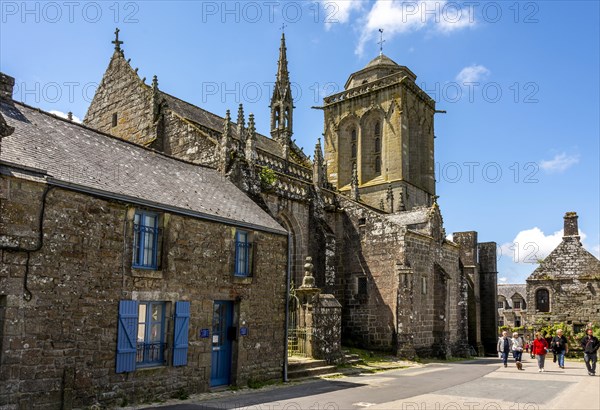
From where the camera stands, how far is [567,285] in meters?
30.2

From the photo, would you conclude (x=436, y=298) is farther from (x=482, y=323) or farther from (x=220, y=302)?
(x=220, y=302)

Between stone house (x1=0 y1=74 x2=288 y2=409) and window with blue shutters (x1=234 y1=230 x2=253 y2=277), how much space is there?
0.03 meters

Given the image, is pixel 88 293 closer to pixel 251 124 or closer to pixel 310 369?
pixel 310 369

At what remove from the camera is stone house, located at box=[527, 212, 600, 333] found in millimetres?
29484

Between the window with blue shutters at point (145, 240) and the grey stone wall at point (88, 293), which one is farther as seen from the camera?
the window with blue shutters at point (145, 240)

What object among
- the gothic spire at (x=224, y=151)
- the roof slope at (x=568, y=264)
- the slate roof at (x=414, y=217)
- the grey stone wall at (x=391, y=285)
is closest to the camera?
the gothic spire at (x=224, y=151)

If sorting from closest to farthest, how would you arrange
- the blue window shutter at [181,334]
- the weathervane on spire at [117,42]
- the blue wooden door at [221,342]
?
the blue window shutter at [181,334]
the blue wooden door at [221,342]
the weathervane on spire at [117,42]

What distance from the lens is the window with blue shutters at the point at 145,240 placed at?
1173 cm

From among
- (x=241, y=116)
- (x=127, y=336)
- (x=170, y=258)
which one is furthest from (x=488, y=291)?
(x=127, y=336)

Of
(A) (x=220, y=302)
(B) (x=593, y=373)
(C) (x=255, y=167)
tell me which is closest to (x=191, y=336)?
(A) (x=220, y=302)

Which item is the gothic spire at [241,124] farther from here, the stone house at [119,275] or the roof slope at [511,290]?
the roof slope at [511,290]

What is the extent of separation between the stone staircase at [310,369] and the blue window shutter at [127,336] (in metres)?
5.83

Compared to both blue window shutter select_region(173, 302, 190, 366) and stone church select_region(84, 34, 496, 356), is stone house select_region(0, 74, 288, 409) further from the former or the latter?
stone church select_region(84, 34, 496, 356)

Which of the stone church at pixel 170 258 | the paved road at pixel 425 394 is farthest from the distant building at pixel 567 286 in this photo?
the paved road at pixel 425 394
